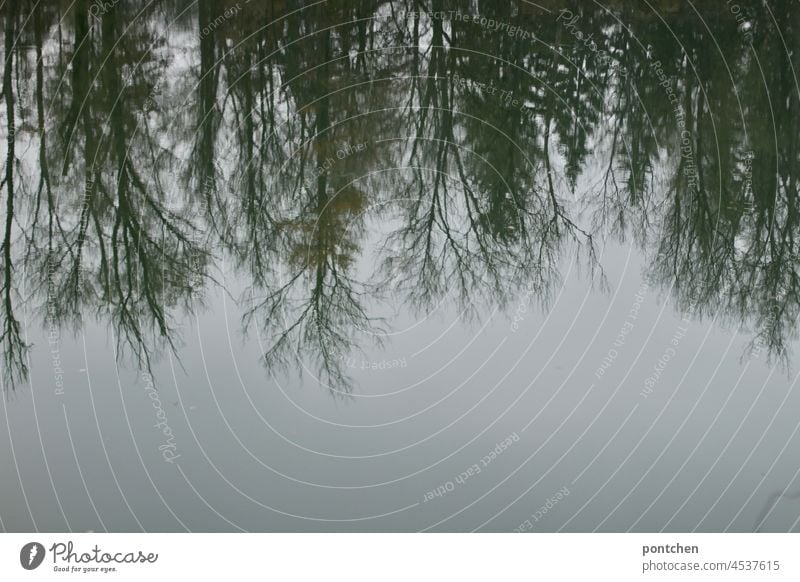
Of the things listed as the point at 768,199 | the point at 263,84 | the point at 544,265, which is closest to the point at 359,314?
the point at 544,265

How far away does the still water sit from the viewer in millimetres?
2107

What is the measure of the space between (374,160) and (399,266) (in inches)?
11.8

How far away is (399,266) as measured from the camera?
215cm

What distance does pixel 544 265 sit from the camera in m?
2.15

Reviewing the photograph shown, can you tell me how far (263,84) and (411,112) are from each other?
42 cm
